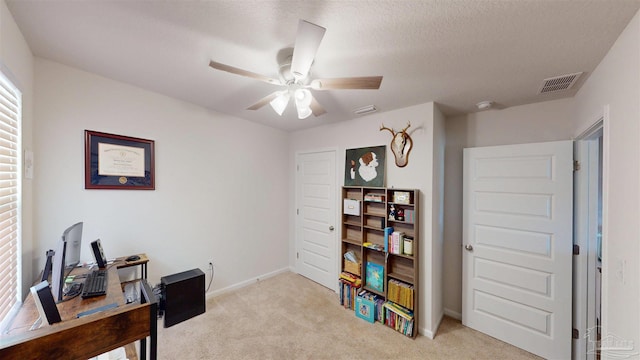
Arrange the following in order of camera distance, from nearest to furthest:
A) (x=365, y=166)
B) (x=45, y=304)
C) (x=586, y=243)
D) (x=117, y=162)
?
(x=45, y=304), (x=586, y=243), (x=117, y=162), (x=365, y=166)

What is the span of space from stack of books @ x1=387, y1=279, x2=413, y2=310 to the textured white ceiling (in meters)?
2.01

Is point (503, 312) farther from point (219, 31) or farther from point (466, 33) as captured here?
point (219, 31)

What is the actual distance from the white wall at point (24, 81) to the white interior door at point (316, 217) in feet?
9.07

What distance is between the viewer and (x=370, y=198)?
279cm

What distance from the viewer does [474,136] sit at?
2.60 metres

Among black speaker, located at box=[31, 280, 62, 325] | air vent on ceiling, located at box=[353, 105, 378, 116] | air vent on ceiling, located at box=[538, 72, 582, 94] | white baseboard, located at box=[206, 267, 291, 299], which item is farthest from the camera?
white baseboard, located at box=[206, 267, 291, 299]

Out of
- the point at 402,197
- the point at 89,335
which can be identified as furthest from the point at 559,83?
the point at 89,335

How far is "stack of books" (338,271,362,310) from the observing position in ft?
9.05

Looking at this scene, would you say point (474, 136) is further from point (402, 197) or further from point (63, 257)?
point (63, 257)

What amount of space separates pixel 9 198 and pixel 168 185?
1.18m

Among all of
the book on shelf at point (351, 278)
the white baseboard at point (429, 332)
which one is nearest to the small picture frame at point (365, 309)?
the book on shelf at point (351, 278)

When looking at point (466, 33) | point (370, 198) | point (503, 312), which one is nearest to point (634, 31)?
point (466, 33)

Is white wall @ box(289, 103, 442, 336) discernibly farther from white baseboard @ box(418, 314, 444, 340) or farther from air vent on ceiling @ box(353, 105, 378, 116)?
air vent on ceiling @ box(353, 105, 378, 116)

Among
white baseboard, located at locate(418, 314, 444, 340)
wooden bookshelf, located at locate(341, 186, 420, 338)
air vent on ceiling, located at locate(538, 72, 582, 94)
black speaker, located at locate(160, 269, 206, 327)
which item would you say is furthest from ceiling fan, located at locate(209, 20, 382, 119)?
white baseboard, located at locate(418, 314, 444, 340)
